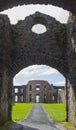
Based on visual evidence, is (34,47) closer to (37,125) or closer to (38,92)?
(37,125)

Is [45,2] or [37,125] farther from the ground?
[45,2]

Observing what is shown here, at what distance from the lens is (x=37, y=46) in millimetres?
19906

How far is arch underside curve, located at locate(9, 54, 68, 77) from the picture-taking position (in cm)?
1947

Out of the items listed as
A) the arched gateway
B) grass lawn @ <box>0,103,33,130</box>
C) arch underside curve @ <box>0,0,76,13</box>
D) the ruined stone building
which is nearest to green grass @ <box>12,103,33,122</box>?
grass lawn @ <box>0,103,33,130</box>

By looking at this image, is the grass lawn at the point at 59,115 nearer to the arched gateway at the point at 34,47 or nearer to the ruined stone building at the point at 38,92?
the arched gateway at the point at 34,47

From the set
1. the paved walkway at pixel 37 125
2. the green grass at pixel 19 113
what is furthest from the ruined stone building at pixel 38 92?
the paved walkway at pixel 37 125

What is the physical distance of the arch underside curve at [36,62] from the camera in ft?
63.9

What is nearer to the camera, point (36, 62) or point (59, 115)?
point (36, 62)

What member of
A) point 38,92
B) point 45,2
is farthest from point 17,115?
point 38,92

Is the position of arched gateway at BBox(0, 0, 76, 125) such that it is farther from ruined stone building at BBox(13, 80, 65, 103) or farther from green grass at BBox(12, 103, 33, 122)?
ruined stone building at BBox(13, 80, 65, 103)

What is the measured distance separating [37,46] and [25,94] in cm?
5523

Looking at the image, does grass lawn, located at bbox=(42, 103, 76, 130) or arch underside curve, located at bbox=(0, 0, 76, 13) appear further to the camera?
grass lawn, located at bbox=(42, 103, 76, 130)

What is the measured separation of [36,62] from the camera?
1966cm

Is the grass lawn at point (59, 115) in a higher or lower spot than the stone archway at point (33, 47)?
lower
